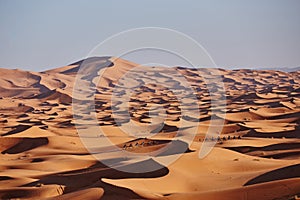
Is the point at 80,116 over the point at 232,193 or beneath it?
beneath

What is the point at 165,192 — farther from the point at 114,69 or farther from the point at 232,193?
the point at 114,69

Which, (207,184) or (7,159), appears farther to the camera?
(7,159)

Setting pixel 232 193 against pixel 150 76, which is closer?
pixel 232 193

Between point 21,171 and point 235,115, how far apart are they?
15.7m

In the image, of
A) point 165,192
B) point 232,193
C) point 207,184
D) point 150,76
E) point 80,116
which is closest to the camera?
point 232,193

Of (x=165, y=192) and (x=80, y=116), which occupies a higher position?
(x=165, y=192)

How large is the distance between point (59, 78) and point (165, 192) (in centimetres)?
6903

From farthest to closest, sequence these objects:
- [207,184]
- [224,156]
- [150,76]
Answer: [150,76], [224,156], [207,184]

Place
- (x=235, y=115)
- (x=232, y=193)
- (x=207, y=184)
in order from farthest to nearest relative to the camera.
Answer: (x=235, y=115) → (x=207, y=184) → (x=232, y=193)

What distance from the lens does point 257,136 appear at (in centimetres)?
1833

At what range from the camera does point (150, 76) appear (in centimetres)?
8100

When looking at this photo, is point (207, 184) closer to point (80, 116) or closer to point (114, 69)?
point (80, 116)

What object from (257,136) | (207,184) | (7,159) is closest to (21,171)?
(7,159)

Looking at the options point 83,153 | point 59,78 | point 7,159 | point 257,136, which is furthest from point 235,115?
point 59,78
